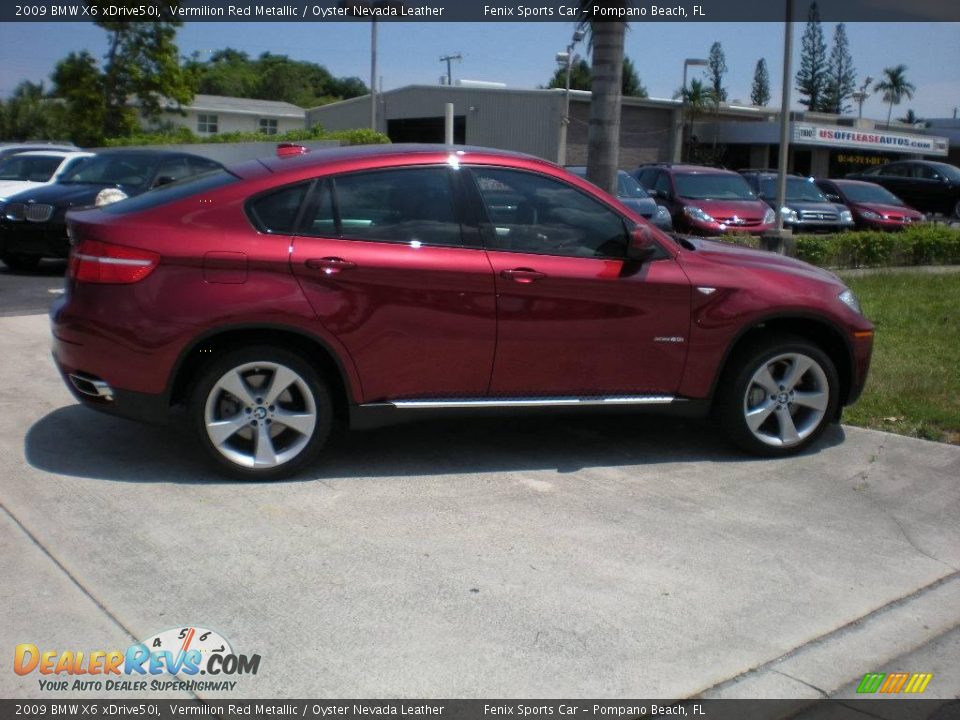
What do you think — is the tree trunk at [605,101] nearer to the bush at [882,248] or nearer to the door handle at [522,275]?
the bush at [882,248]

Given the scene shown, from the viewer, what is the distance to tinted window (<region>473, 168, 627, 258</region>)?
18.3ft

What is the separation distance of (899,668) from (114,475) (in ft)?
12.4

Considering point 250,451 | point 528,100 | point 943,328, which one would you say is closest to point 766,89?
point 528,100

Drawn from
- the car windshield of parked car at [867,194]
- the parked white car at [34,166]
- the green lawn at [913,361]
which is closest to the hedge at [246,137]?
the car windshield of parked car at [867,194]

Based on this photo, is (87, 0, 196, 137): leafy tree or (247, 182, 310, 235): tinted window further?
(87, 0, 196, 137): leafy tree

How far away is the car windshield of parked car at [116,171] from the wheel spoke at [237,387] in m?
8.54

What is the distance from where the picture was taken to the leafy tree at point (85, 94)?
40344mm

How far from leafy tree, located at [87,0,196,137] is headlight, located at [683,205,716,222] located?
28.2 metres

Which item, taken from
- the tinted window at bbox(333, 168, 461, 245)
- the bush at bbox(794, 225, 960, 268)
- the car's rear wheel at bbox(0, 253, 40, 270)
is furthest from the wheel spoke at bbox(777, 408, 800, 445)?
the car's rear wheel at bbox(0, 253, 40, 270)

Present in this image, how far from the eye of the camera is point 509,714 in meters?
3.39

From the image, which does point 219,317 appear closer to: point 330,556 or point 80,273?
point 80,273

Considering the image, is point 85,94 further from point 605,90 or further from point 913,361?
point 913,361

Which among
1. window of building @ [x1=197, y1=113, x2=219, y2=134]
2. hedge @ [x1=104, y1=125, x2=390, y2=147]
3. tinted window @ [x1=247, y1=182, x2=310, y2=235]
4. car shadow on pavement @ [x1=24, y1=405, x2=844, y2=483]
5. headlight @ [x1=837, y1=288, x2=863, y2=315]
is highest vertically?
window of building @ [x1=197, y1=113, x2=219, y2=134]

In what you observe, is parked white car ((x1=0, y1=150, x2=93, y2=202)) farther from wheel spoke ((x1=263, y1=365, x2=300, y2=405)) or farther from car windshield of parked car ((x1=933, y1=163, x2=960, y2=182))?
car windshield of parked car ((x1=933, y1=163, x2=960, y2=182))
